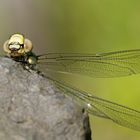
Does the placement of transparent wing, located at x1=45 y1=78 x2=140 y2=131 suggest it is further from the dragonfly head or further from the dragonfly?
the dragonfly head

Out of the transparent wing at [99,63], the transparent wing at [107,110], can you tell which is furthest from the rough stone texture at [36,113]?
the transparent wing at [99,63]

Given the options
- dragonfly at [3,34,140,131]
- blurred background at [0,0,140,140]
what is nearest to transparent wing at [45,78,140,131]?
dragonfly at [3,34,140,131]

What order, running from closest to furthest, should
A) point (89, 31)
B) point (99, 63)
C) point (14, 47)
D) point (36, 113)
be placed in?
point (36, 113), point (14, 47), point (99, 63), point (89, 31)

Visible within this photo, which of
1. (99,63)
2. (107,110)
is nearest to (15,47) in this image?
(99,63)

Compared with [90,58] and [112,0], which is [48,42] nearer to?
[112,0]

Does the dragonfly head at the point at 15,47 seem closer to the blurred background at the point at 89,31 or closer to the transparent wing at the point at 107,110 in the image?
the transparent wing at the point at 107,110

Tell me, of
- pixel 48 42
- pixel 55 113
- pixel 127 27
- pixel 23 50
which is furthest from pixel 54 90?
pixel 48 42

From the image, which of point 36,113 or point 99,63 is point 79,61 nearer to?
point 99,63
